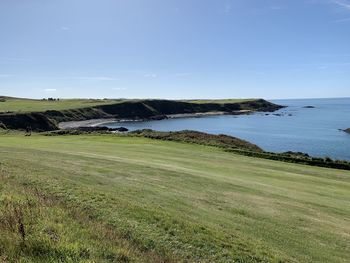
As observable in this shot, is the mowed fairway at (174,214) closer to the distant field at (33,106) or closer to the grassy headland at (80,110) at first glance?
the grassy headland at (80,110)

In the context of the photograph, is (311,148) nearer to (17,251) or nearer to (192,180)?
(192,180)

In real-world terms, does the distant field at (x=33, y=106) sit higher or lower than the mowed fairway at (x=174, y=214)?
higher

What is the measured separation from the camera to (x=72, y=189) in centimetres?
1389

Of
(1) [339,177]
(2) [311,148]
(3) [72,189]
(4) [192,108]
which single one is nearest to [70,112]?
(4) [192,108]

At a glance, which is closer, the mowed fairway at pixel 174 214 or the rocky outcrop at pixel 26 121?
the mowed fairway at pixel 174 214

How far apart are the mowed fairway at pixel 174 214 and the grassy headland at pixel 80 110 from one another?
71001 mm

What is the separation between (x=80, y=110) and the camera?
5487 inches

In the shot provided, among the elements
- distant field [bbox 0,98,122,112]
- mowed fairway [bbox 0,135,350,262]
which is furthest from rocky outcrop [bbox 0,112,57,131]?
mowed fairway [bbox 0,135,350,262]

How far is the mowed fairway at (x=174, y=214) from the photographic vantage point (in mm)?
8281

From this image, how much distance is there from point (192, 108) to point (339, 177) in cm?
16140

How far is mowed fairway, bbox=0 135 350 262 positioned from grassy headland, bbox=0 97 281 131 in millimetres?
71001

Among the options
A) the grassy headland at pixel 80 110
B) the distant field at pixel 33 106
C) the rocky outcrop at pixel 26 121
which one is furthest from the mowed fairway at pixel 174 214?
the distant field at pixel 33 106

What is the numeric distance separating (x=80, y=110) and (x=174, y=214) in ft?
430

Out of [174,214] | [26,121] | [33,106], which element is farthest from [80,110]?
[174,214]
